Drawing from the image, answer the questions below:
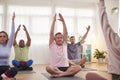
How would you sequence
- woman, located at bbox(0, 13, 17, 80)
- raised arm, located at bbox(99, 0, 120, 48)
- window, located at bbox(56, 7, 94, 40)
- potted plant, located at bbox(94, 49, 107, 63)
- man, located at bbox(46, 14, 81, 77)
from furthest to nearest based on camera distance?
1. window, located at bbox(56, 7, 94, 40)
2. potted plant, located at bbox(94, 49, 107, 63)
3. man, located at bbox(46, 14, 81, 77)
4. woman, located at bbox(0, 13, 17, 80)
5. raised arm, located at bbox(99, 0, 120, 48)

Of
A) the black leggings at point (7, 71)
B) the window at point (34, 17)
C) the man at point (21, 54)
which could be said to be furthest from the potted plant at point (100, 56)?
Answer: the black leggings at point (7, 71)

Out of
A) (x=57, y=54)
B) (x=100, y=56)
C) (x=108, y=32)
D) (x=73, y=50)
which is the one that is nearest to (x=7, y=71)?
(x=57, y=54)

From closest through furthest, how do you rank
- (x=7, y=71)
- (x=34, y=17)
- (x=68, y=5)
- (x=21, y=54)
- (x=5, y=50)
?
1. (x=5, y=50)
2. (x=7, y=71)
3. (x=21, y=54)
4. (x=34, y=17)
5. (x=68, y=5)

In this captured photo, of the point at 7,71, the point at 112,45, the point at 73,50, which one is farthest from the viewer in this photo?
the point at 73,50

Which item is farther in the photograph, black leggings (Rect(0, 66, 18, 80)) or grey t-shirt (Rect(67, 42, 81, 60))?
grey t-shirt (Rect(67, 42, 81, 60))

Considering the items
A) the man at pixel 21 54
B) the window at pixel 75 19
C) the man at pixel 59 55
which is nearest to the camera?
the man at pixel 59 55

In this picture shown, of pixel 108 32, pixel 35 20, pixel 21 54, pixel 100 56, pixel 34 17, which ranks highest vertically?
pixel 34 17

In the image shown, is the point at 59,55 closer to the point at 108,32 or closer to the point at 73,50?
the point at 73,50

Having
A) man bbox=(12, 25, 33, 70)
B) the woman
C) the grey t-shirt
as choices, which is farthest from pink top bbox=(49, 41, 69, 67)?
the grey t-shirt

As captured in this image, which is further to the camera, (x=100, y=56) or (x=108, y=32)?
(x=100, y=56)

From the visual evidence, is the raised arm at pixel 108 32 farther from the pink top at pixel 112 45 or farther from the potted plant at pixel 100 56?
the potted plant at pixel 100 56

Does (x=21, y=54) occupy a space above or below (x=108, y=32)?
below

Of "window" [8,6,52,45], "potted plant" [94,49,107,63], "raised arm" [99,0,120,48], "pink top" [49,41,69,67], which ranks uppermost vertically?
"window" [8,6,52,45]

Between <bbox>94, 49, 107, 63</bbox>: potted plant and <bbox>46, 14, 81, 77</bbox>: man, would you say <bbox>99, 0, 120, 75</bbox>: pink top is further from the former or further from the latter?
<bbox>94, 49, 107, 63</bbox>: potted plant
